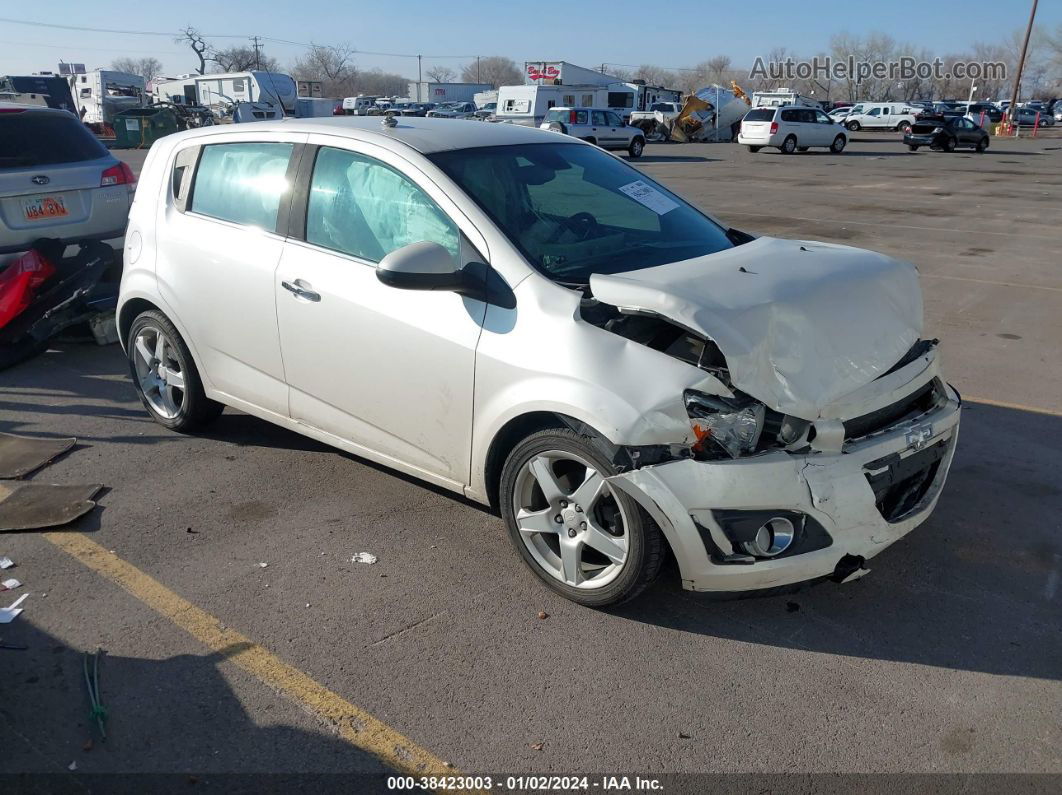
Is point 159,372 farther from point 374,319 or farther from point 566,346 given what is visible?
point 566,346

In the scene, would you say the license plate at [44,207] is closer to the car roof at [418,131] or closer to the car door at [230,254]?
the car door at [230,254]

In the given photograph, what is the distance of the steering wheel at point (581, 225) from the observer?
4137mm

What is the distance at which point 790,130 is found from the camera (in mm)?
35406

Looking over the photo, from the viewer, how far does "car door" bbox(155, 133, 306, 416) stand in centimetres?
454

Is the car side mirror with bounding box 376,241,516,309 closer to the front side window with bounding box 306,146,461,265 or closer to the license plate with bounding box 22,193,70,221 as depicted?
the front side window with bounding box 306,146,461,265

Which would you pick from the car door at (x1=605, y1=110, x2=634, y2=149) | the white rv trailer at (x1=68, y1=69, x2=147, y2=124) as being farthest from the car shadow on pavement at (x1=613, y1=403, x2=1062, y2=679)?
the white rv trailer at (x1=68, y1=69, x2=147, y2=124)

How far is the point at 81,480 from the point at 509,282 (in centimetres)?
272

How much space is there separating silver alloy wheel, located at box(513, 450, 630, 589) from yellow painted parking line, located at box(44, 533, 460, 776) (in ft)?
3.25

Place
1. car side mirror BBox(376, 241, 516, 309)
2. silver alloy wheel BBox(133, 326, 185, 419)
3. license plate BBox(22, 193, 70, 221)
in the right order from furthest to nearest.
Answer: license plate BBox(22, 193, 70, 221) < silver alloy wheel BBox(133, 326, 185, 419) < car side mirror BBox(376, 241, 516, 309)

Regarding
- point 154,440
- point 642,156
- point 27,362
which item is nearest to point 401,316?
point 154,440

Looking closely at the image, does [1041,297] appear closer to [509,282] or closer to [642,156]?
[509,282]

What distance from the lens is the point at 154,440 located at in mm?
5344

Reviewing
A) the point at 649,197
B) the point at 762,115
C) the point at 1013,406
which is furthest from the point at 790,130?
the point at 649,197

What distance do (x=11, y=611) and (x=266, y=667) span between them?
116cm
